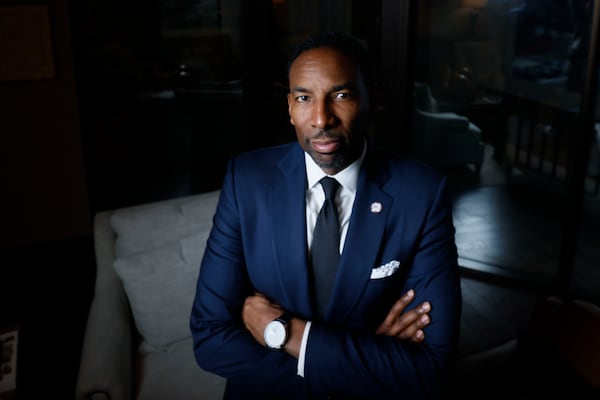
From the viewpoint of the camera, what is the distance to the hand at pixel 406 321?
1396 mm

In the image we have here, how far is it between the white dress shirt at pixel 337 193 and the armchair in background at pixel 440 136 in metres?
2.47

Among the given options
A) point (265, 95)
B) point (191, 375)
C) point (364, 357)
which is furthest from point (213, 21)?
point (364, 357)

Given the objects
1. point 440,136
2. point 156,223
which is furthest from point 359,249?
point 440,136

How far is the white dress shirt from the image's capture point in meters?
1.42

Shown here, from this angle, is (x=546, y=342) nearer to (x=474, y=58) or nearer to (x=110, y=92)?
(x=474, y=58)

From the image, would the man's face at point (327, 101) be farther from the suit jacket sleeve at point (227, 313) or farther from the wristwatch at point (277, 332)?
the wristwatch at point (277, 332)

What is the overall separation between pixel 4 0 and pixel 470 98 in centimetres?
308

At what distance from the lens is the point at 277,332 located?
138 cm

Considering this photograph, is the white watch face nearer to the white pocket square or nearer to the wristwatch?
the wristwatch

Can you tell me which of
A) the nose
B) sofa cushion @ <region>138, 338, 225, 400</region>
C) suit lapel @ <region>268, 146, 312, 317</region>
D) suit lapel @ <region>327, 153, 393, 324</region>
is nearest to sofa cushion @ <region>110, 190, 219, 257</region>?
sofa cushion @ <region>138, 338, 225, 400</region>

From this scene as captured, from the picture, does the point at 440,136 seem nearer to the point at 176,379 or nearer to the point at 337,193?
the point at 176,379

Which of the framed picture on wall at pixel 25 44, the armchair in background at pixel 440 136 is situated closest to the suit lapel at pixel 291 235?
the armchair in background at pixel 440 136

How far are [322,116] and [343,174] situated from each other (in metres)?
0.20

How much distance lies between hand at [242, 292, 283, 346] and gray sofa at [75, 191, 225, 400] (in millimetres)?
661
